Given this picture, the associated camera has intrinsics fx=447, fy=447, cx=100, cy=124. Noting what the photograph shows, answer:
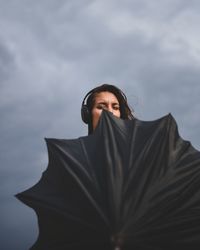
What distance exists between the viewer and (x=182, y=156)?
3.59 meters

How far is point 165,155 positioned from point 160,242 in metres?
0.68

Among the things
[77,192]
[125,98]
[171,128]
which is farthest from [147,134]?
[125,98]

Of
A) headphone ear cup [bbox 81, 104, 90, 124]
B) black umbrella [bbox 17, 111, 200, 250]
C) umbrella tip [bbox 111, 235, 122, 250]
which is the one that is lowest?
umbrella tip [bbox 111, 235, 122, 250]

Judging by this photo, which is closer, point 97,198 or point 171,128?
point 97,198

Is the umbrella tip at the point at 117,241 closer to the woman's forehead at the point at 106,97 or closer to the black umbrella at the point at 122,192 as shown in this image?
the black umbrella at the point at 122,192

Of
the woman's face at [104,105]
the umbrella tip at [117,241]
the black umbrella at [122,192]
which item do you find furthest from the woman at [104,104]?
the umbrella tip at [117,241]

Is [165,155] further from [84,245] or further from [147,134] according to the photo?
[84,245]

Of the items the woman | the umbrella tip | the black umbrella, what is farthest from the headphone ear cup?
the umbrella tip

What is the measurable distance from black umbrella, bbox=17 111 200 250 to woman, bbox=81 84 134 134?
6.25 ft

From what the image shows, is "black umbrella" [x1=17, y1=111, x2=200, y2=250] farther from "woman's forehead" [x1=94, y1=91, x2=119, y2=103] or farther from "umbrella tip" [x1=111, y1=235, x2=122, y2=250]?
"woman's forehead" [x1=94, y1=91, x2=119, y2=103]

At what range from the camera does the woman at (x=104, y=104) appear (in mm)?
5836

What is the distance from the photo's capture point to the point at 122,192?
3.13 meters

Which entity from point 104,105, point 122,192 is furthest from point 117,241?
point 104,105

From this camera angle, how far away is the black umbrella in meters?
3.09
